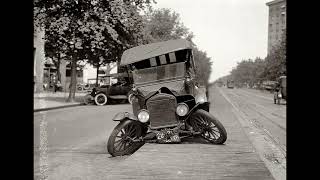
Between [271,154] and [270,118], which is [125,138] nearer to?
[271,154]

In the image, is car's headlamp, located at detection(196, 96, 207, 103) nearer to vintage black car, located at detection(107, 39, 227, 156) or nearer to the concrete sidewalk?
vintage black car, located at detection(107, 39, 227, 156)

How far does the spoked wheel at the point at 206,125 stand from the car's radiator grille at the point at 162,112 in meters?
0.42

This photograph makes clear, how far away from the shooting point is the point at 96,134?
9.86m

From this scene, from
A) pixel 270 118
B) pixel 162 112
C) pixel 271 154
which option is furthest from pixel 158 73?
pixel 270 118

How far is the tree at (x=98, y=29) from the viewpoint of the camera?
64.6 ft

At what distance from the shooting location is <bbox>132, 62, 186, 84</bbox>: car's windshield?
8.90 m

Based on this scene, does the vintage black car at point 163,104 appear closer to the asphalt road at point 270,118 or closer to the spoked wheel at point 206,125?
the spoked wheel at point 206,125

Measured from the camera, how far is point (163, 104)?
765 cm

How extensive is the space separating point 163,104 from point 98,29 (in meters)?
15.2

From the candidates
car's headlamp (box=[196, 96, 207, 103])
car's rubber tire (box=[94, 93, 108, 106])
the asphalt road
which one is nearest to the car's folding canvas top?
car's headlamp (box=[196, 96, 207, 103])
